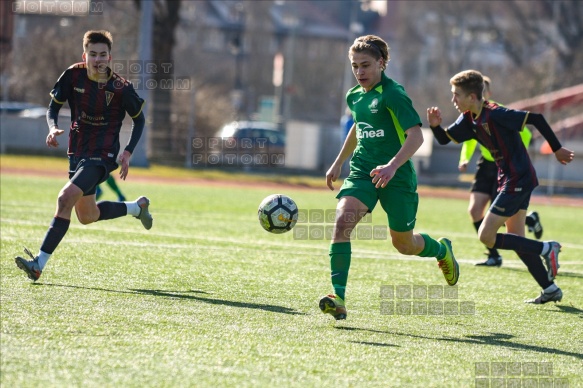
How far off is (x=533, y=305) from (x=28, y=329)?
13.6ft

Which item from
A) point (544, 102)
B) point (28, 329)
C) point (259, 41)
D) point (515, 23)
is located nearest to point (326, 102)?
point (259, 41)

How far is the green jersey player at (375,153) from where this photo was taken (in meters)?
6.34

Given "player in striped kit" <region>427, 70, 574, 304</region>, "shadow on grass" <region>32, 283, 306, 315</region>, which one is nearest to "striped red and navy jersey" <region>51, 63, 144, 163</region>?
"shadow on grass" <region>32, 283, 306, 315</region>

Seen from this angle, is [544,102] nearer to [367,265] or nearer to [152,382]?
[367,265]

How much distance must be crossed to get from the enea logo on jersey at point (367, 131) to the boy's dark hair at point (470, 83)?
4.02 feet

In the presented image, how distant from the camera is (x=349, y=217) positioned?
6.34 meters

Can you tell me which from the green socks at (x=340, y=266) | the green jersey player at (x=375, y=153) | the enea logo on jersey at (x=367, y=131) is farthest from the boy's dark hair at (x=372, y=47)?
the green socks at (x=340, y=266)

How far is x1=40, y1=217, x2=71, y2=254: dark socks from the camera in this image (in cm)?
716

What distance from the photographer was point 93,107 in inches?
299

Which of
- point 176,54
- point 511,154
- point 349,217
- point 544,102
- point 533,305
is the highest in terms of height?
point 176,54

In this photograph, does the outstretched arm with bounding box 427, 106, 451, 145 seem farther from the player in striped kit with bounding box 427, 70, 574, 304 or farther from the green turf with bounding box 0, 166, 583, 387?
the green turf with bounding box 0, 166, 583, 387

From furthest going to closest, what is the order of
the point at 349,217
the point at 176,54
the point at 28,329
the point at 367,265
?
the point at 176,54 < the point at 367,265 < the point at 349,217 < the point at 28,329

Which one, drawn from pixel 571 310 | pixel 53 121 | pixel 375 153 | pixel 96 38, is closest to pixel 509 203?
pixel 571 310

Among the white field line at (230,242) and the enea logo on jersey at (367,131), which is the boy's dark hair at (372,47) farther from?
the white field line at (230,242)
